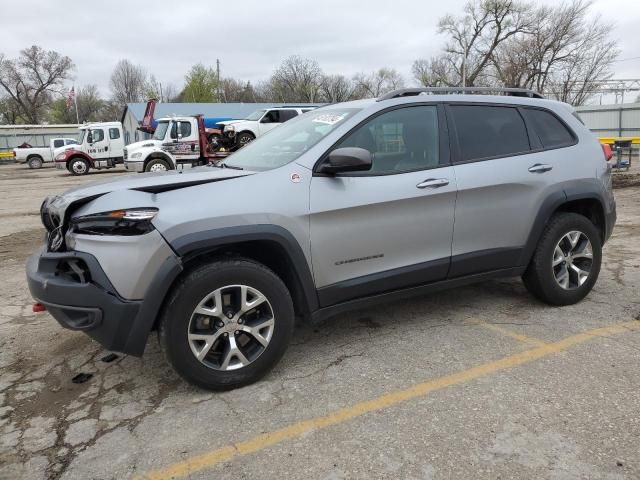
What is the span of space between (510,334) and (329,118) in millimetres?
2123

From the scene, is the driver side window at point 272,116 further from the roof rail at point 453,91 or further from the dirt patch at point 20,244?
the roof rail at point 453,91

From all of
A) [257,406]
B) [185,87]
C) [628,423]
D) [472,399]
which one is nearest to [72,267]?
[257,406]

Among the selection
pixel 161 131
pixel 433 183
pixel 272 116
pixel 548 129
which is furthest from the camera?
pixel 272 116

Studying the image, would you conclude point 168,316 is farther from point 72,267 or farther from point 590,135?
point 590,135

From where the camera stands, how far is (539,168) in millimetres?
4133

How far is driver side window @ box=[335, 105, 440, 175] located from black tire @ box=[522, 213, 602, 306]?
125 cm

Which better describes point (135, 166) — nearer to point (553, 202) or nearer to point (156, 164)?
point (156, 164)

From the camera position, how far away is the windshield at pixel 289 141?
11.6ft

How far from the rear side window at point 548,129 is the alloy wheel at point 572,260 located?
0.77 metres

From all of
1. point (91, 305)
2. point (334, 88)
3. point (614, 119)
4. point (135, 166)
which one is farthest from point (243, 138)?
point (334, 88)

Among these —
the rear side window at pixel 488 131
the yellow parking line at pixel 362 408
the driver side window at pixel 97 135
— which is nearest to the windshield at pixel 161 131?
the driver side window at pixel 97 135

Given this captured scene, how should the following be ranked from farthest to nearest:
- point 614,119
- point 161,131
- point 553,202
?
point 614,119 → point 161,131 → point 553,202

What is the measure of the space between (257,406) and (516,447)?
55.6 inches

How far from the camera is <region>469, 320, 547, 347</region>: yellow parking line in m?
3.74
